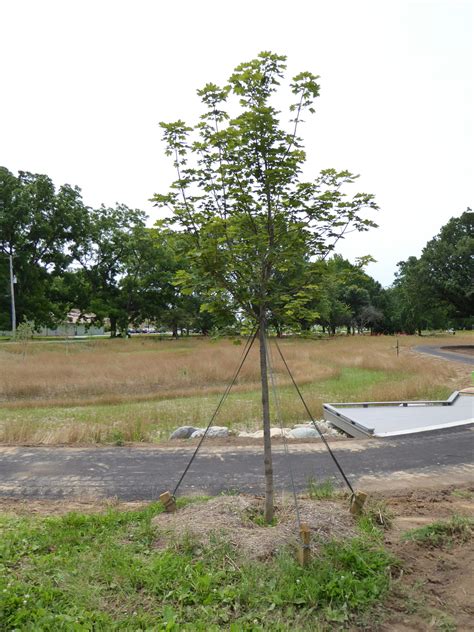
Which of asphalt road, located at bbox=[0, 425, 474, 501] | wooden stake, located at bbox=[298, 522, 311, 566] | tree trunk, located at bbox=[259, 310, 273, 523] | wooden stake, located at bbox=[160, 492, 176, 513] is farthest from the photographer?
asphalt road, located at bbox=[0, 425, 474, 501]

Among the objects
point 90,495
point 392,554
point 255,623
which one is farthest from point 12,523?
point 392,554

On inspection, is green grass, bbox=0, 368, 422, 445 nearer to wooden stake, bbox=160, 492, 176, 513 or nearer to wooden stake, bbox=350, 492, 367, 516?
wooden stake, bbox=160, 492, 176, 513

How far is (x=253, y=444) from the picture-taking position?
824cm

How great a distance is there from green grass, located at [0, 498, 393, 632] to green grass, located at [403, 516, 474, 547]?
0.50 m

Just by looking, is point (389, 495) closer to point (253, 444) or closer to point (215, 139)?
point (253, 444)

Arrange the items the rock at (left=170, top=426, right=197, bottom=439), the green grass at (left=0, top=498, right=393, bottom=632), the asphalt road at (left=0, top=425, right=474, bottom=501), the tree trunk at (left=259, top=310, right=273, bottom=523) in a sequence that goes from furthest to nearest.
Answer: the rock at (left=170, top=426, right=197, bottom=439) → the asphalt road at (left=0, top=425, right=474, bottom=501) → the tree trunk at (left=259, top=310, right=273, bottom=523) → the green grass at (left=0, top=498, right=393, bottom=632)

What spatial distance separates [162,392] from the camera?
639 inches

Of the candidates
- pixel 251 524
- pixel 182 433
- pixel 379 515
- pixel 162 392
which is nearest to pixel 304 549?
pixel 251 524

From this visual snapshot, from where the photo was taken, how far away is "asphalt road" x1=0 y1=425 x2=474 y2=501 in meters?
5.93

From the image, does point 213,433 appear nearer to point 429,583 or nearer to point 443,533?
point 443,533

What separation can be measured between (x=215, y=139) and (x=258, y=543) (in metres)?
3.35

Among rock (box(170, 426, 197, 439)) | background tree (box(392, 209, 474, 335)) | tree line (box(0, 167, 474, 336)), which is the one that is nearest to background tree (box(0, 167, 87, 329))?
tree line (box(0, 167, 474, 336))

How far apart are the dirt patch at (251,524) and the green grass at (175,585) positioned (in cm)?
13

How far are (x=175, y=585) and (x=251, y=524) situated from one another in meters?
1.10
